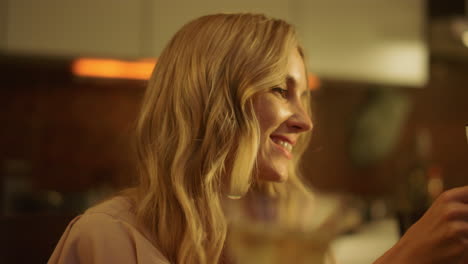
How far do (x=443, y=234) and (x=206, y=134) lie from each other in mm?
429

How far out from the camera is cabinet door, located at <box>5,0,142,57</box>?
2.27m

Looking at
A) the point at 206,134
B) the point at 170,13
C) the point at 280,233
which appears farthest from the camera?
the point at 170,13

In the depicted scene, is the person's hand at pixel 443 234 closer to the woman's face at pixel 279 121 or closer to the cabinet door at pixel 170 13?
the woman's face at pixel 279 121

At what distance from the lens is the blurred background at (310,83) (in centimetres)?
231

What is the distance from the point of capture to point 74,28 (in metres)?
2.32

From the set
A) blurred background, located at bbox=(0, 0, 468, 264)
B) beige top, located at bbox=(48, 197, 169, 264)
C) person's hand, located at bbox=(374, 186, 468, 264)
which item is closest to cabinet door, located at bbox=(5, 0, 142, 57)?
blurred background, located at bbox=(0, 0, 468, 264)

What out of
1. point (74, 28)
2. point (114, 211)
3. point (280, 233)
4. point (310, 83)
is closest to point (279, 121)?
point (114, 211)

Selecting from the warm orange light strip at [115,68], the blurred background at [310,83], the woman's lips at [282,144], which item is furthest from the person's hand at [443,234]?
the warm orange light strip at [115,68]

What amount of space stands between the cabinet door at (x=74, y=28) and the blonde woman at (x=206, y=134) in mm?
1491

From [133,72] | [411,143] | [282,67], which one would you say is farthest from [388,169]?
[282,67]

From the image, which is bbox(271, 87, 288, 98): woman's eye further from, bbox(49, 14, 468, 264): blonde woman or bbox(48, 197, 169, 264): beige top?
bbox(48, 197, 169, 264): beige top

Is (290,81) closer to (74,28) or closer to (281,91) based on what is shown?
(281,91)

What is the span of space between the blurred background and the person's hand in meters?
1.29

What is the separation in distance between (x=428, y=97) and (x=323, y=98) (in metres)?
0.67
